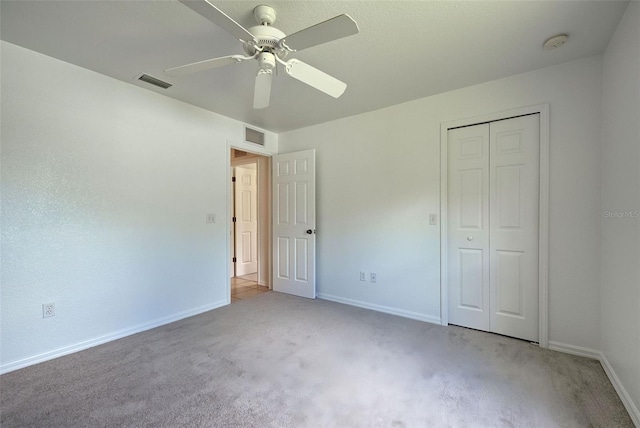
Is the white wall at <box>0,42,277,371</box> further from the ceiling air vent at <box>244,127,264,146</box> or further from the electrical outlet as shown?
the ceiling air vent at <box>244,127,264,146</box>

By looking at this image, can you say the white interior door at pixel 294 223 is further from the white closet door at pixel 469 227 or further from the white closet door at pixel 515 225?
the white closet door at pixel 515 225

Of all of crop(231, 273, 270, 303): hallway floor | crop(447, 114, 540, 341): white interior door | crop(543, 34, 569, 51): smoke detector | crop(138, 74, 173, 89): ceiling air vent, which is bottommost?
crop(231, 273, 270, 303): hallway floor

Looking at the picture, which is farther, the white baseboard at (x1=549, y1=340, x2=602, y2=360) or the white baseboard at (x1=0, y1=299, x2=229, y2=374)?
the white baseboard at (x1=549, y1=340, x2=602, y2=360)

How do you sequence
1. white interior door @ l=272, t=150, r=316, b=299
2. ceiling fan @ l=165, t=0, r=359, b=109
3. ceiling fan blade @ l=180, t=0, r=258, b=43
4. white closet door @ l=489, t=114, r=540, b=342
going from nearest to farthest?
ceiling fan blade @ l=180, t=0, r=258, b=43
ceiling fan @ l=165, t=0, r=359, b=109
white closet door @ l=489, t=114, r=540, b=342
white interior door @ l=272, t=150, r=316, b=299

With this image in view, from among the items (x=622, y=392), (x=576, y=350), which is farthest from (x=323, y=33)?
(x=576, y=350)

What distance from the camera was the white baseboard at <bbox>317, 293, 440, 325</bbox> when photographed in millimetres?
2992

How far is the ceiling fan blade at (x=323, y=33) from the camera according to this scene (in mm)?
1259

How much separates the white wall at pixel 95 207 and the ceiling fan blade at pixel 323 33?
204 cm

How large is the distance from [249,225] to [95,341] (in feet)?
10.5

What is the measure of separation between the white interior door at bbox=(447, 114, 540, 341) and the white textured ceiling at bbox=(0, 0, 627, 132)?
602 mm

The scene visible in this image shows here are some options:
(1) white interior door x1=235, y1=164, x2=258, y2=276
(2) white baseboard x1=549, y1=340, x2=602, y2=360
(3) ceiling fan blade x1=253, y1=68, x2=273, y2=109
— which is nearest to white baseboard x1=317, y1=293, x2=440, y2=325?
(2) white baseboard x1=549, y1=340, x2=602, y2=360

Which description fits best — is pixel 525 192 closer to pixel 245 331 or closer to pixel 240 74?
pixel 240 74

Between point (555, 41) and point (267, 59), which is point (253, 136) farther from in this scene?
point (555, 41)

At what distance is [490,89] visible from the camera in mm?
2639
